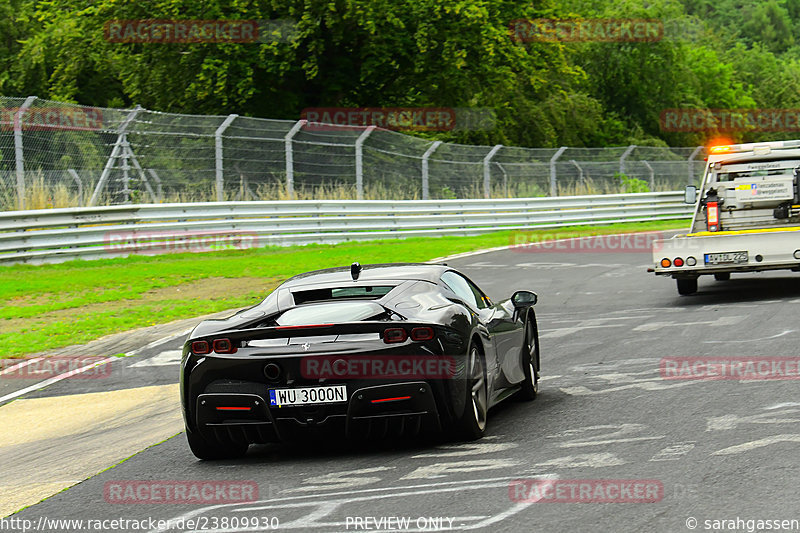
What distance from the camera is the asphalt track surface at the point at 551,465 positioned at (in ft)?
17.8

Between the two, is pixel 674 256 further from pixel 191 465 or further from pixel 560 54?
pixel 560 54

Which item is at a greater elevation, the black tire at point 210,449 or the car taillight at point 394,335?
the car taillight at point 394,335

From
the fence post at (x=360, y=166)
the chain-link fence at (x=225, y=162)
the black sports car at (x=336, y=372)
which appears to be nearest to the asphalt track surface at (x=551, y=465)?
the black sports car at (x=336, y=372)

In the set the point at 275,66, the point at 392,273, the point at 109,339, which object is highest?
the point at 275,66

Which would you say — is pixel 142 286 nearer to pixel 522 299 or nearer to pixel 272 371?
pixel 522 299

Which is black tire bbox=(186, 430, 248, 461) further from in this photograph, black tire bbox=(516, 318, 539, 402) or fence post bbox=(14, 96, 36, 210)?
fence post bbox=(14, 96, 36, 210)

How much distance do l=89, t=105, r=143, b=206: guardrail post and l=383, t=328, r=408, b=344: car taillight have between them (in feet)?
58.8

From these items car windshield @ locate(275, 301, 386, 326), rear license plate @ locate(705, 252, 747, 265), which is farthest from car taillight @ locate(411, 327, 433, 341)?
rear license plate @ locate(705, 252, 747, 265)

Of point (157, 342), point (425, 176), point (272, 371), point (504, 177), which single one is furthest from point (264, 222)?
point (272, 371)

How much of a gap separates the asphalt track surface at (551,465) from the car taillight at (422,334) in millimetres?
722

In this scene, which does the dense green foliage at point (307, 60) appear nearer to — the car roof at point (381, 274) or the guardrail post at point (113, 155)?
the guardrail post at point (113, 155)

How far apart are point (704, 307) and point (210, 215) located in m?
13.3

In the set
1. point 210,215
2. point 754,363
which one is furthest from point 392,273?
point 210,215

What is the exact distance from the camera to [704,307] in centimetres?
1441
